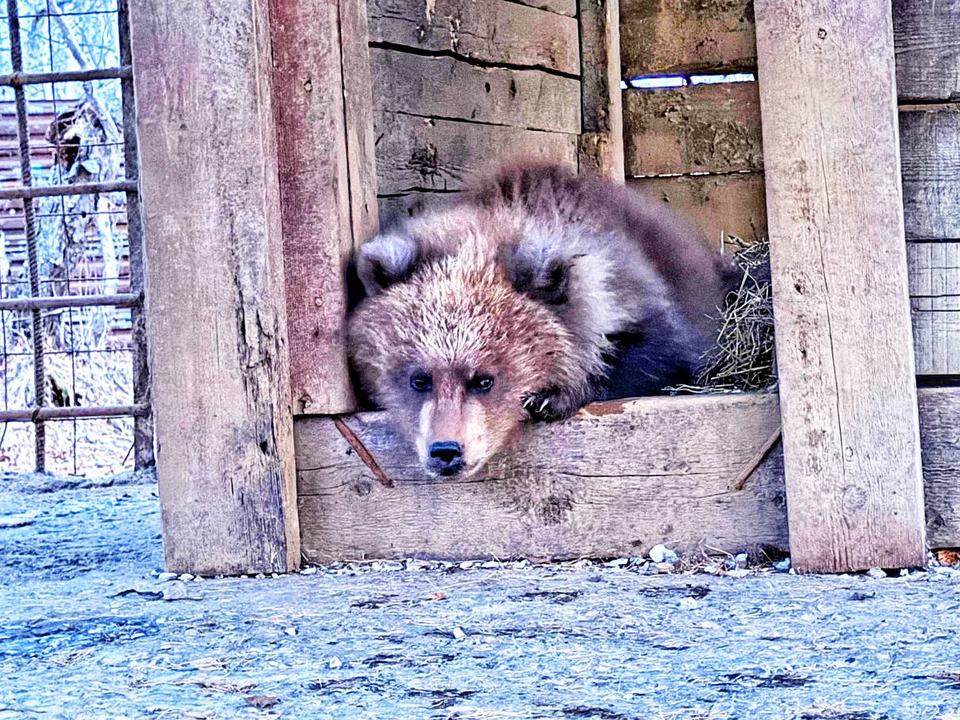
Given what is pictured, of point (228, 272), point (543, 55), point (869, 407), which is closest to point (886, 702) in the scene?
point (869, 407)

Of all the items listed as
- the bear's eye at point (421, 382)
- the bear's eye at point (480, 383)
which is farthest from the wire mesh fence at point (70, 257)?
the bear's eye at point (480, 383)

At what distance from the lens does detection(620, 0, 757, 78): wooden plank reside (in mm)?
6230

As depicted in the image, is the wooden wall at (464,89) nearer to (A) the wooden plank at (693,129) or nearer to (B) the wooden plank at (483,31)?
(B) the wooden plank at (483,31)

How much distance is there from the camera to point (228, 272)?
3.76m

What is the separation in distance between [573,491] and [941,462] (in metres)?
1.01

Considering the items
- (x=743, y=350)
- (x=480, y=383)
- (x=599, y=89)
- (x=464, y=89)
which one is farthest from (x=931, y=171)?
(x=599, y=89)

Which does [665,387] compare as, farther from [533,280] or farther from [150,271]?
[150,271]

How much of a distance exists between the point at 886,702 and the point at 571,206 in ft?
7.64

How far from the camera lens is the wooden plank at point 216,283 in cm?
376

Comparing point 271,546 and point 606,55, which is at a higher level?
point 606,55

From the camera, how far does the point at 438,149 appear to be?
4.90 metres

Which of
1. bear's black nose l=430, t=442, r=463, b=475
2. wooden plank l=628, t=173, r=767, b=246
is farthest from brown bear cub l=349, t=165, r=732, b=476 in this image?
wooden plank l=628, t=173, r=767, b=246

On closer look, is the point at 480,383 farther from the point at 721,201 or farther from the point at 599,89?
the point at 721,201

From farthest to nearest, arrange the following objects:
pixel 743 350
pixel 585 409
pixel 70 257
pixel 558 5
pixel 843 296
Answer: pixel 70 257 < pixel 558 5 < pixel 743 350 < pixel 585 409 < pixel 843 296
